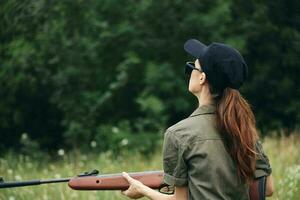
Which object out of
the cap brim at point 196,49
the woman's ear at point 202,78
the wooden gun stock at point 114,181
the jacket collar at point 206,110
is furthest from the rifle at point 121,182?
the cap brim at point 196,49

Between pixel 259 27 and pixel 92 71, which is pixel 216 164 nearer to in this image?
pixel 92 71

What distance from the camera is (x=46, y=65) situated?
15.6 m

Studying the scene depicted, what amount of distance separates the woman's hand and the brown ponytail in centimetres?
56

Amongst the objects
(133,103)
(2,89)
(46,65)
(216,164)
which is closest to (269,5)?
(133,103)

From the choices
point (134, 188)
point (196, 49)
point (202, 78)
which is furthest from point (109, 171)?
point (202, 78)

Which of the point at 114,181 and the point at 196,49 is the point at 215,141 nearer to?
the point at 196,49

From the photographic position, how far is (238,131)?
3520 millimetres

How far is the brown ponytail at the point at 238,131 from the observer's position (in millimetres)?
3520

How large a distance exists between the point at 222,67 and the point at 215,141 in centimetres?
35

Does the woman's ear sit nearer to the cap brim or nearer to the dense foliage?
the cap brim

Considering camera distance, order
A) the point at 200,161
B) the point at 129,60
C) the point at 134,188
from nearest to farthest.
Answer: the point at 200,161
the point at 134,188
the point at 129,60

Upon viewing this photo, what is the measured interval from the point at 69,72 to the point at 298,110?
16.0 ft

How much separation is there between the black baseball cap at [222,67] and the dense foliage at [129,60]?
30.7ft

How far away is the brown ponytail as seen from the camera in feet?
11.5
